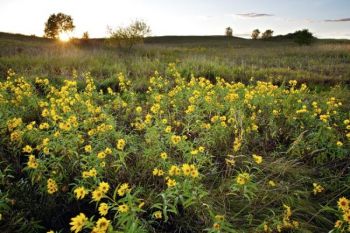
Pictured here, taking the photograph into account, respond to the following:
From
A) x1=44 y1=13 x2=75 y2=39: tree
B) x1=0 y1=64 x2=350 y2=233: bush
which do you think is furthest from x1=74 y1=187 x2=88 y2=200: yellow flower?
x1=44 y1=13 x2=75 y2=39: tree

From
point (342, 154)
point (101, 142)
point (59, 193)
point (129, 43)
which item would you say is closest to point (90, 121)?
point (101, 142)

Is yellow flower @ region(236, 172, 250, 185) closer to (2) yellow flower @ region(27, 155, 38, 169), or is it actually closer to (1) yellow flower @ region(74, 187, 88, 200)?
(1) yellow flower @ region(74, 187, 88, 200)

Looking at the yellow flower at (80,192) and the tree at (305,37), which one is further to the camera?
the tree at (305,37)

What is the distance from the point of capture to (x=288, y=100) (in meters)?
5.73

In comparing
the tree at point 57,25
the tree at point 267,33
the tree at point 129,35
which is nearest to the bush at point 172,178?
the tree at point 129,35

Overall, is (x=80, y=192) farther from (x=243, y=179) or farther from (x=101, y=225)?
(x=243, y=179)

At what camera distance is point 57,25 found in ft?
161

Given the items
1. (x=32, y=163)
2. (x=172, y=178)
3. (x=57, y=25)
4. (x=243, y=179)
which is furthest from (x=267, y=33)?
(x=32, y=163)

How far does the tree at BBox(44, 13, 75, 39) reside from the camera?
1924 inches

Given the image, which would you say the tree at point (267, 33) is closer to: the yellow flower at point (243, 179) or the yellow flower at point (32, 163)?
the yellow flower at point (243, 179)

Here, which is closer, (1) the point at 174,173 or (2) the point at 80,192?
(2) the point at 80,192

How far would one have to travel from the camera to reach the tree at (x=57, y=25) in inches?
1924

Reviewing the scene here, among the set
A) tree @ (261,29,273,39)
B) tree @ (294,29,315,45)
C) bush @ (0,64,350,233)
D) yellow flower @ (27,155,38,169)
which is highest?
tree @ (261,29,273,39)

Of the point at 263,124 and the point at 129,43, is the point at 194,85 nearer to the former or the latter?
the point at 263,124
